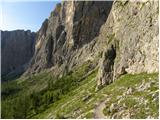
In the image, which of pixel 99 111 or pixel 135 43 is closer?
pixel 99 111

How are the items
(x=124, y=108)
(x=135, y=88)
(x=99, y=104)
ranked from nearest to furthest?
(x=124, y=108) → (x=135, y=88) → (x=99, y=104)

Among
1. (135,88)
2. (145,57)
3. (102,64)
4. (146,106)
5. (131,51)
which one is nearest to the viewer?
(146,106)

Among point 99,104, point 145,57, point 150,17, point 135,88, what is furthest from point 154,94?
point 150,17

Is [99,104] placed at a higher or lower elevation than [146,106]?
lower

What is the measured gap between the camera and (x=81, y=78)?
154 meters

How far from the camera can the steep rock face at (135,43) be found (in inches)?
2842

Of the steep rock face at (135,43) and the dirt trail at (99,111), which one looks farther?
the steep rock face at (135,43)

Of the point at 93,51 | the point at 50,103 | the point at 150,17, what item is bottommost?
the point at 50,103

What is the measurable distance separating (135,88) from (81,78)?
93.3 meters

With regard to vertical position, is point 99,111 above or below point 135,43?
below

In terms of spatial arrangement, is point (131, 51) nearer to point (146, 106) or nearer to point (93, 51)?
point (146, 106)

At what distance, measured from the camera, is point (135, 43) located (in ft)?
268

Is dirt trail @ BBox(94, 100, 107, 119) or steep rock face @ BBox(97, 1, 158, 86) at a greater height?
steep rock face @ BBox(97, 1, 158, 86)

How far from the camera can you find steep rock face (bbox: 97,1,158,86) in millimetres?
72181
